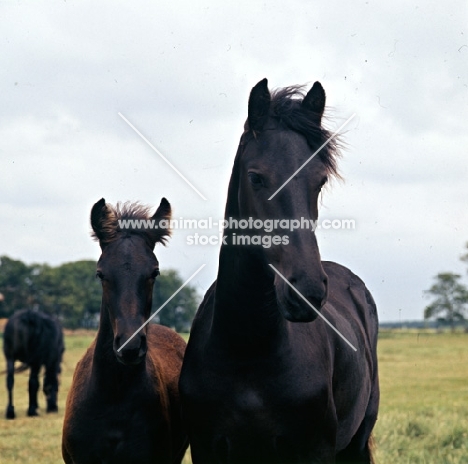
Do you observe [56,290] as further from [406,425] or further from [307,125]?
[307,125]

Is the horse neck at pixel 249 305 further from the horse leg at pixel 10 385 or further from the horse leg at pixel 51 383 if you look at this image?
the horse leg at pixel 51 383

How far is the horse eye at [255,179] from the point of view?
144 inches

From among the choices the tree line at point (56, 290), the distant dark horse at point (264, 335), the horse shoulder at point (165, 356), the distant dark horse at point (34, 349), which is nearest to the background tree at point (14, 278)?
the tree line at point (56, 290)

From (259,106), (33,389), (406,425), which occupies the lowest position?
(406,425)

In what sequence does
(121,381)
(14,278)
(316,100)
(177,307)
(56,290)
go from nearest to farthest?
(316,100) < (121,381) < (177,307) < (56,290) < (14,278)

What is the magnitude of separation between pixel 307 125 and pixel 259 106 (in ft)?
0.97

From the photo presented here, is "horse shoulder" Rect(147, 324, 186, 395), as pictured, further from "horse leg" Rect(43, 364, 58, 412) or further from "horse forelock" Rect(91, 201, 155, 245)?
"horse leg" Rect(43, 364, 58, 412)

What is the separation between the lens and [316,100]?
13.0 feet

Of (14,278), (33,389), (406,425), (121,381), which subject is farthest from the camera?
(14,278)

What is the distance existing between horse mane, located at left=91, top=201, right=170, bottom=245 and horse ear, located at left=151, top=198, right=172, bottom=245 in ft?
0.04

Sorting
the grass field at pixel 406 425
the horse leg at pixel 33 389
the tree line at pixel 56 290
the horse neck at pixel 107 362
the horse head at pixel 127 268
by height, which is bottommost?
the grass field at pixel 406 425

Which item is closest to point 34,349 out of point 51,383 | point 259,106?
point 51,383

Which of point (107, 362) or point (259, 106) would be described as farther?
point (107, 362)

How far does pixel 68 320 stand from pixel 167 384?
61769mm
